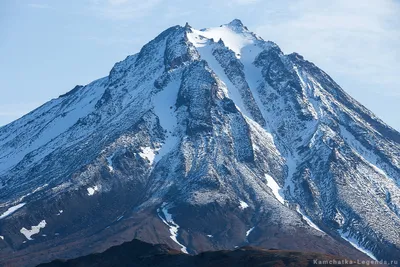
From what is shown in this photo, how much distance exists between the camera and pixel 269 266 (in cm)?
19000

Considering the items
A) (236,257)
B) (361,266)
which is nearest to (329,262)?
(361,266)

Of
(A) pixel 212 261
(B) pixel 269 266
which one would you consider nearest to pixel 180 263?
(A) pixel 212 261

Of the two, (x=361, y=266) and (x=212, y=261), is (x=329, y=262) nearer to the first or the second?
(x=361, y=266)

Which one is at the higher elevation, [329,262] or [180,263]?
[180,263]

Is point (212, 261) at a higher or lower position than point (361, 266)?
higher

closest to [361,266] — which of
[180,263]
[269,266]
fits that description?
[269,266]

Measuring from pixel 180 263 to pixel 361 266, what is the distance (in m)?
35.7

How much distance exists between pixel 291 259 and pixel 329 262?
24.9 feet

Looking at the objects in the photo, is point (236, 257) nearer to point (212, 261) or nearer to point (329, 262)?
point (212, 261)

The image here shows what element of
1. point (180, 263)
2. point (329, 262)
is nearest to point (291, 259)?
point (329, 262)

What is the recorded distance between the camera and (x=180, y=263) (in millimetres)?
199000

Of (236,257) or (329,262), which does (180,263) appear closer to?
(236,257)

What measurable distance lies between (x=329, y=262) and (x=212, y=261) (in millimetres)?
23162

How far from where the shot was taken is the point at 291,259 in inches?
7756
